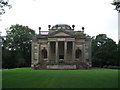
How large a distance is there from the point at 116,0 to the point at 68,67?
94.6ft

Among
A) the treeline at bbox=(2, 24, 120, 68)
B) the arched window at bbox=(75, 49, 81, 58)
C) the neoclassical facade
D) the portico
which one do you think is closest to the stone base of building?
the neoclassical facade

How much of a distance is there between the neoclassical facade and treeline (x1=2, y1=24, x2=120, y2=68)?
20.7ft

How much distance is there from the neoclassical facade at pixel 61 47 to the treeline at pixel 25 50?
248 inches

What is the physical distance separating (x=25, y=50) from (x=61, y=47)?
19.9 m

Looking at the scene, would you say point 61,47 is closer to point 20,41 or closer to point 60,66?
point 60,66

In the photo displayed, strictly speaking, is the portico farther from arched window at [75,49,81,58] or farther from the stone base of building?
the stone base of building

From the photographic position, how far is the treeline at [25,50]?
57.1 m

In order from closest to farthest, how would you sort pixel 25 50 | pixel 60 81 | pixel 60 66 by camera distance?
1. pixel 60 81
2. pixel 60 66
3. pixel 25 50

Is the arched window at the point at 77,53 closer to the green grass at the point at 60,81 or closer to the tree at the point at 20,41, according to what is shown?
the tree at the point at 20,41

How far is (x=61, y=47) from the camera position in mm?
56750

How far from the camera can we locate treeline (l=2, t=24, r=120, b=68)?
57.1 meters

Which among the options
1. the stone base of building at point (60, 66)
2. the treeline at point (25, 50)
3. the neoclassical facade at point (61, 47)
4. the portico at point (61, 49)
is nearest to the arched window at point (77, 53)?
the neoclassical facade at point (61, 47)

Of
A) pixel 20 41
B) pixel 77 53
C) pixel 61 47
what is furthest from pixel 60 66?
pixel 20 41

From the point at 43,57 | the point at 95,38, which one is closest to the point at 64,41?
the point at 43,57
